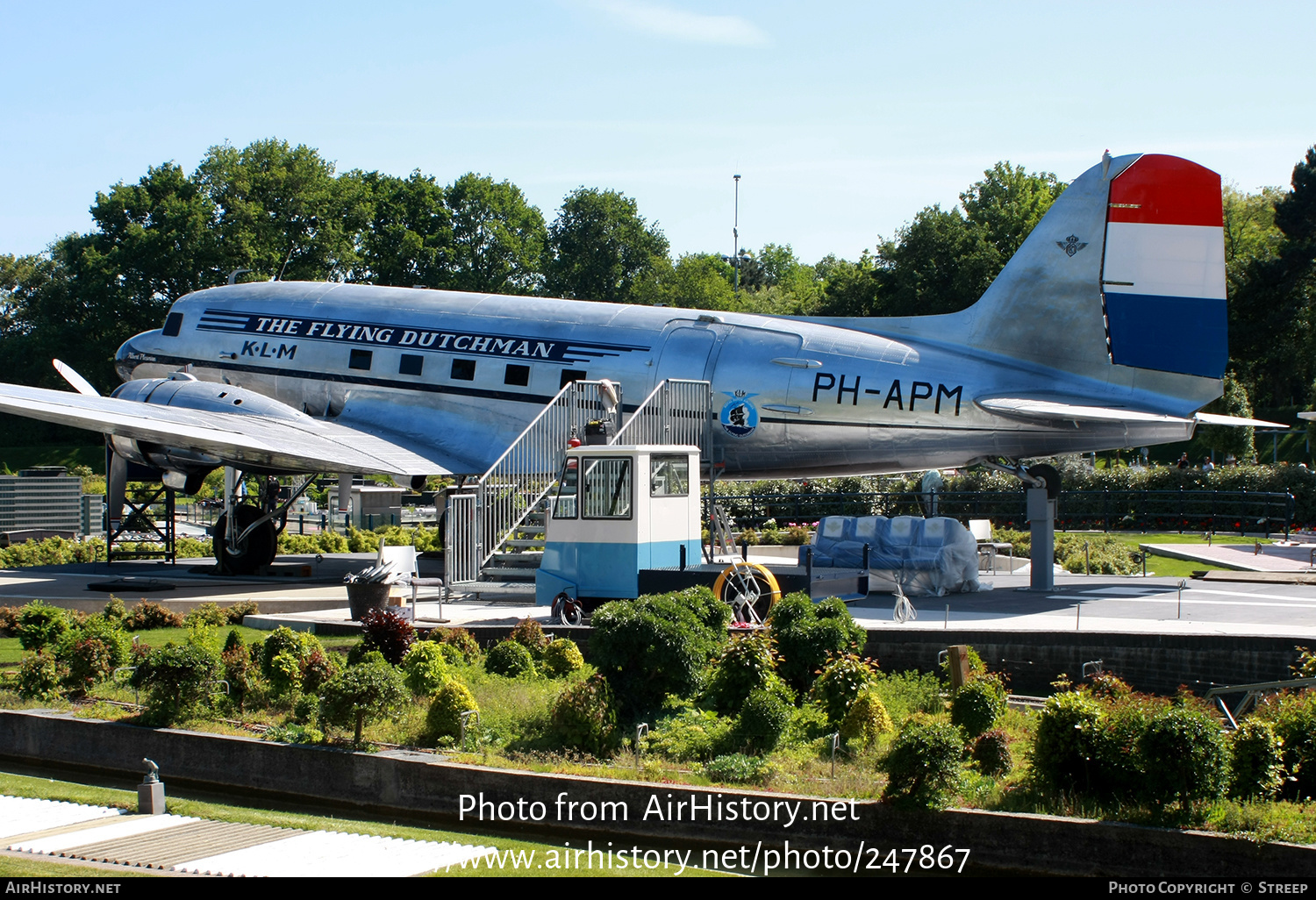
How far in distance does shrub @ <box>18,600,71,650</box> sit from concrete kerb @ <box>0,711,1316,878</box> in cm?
301

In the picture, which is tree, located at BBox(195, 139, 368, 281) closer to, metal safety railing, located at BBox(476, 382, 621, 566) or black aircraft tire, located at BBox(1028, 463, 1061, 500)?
metal safety railing, located at BBox(476, 382, 621, 566)

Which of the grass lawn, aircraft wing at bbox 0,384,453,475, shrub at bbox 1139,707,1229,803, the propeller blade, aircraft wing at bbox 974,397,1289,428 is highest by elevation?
the propeller blade

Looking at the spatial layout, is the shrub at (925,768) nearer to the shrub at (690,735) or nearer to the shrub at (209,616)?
the shrub at (690,735)

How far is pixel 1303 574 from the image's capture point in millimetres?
23516

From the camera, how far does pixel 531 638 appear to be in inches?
634

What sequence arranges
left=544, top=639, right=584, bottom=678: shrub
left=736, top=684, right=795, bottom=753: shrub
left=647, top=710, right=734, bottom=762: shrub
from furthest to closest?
left=544, top=639, right=584, bottom=678: shrub
left=647, top=710, right=734, bottom=762: shrub
left=736, top=684, right=795, bottom=753: shrub

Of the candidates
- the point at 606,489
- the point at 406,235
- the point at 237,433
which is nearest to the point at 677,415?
the point at 606,489

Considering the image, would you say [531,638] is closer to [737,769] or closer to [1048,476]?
[737,769]

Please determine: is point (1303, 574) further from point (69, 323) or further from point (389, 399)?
point (69, 323)

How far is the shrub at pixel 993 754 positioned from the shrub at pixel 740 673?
2.68 m

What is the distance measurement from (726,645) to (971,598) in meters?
8.77

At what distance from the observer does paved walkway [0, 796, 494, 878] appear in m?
9.01

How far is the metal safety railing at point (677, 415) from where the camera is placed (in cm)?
2184

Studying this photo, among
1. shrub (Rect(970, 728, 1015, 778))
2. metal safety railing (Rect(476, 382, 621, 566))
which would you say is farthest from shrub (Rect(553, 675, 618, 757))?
metal safety railing (Rect(476, 382, 621, 566))
